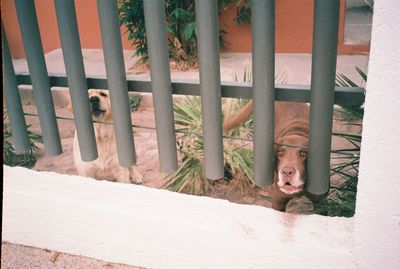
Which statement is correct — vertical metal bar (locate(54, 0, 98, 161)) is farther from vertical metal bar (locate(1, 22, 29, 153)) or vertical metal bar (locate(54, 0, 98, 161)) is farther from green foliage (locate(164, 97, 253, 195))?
green foliage (locate(164, 97, 253, 195))

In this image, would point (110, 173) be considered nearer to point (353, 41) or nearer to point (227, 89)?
point (227, 89)

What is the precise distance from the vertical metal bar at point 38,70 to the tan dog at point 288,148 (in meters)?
1.03

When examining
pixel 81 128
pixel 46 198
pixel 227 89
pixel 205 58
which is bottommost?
pixel 46 198

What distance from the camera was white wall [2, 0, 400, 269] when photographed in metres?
1.61

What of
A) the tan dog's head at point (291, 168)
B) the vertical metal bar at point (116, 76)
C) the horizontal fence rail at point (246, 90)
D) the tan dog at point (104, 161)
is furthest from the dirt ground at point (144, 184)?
the horizontal fence rail at point (246, 90)

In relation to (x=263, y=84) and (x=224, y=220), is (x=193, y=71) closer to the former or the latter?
(x=224, y=220)

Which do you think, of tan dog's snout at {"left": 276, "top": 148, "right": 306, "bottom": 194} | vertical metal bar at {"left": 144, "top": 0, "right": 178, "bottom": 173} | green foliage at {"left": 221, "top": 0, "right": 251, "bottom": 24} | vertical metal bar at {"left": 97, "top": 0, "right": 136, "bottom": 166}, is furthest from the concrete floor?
tan dog's snout at {"left": 276, "top": 148, "right": 306, "bottom": 194}

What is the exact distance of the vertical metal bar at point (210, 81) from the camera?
71.4 inches

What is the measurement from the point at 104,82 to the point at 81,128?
23 cm

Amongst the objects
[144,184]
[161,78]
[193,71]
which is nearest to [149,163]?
[144,184]

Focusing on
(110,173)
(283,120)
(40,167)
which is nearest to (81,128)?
(283,120)

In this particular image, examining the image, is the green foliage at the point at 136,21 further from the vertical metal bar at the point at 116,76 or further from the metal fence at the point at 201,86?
the vertical metal bar at the point at 116,76

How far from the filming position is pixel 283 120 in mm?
3100

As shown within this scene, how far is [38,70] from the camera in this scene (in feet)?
7.25
